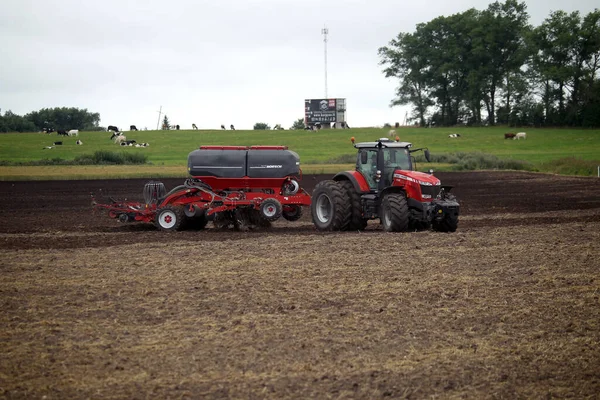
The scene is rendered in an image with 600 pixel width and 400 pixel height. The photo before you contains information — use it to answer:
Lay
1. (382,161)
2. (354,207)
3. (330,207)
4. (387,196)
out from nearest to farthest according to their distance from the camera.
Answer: (387,196) < (382,161) < (354,207) < (330,207)

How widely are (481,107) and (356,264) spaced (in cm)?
9536

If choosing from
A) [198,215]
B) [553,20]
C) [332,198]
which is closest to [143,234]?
[198,215]

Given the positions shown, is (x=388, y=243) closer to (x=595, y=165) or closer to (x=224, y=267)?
(x=224, y=267)

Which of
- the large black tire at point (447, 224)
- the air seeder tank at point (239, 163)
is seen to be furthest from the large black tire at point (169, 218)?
the large black tire at point (447, 224)

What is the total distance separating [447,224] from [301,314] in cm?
988

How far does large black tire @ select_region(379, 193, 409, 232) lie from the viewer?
68.7 feet

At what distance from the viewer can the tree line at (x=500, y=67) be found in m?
96.8

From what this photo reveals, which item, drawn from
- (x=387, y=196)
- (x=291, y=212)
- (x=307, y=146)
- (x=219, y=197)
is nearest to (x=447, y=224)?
(x=387, y=196)

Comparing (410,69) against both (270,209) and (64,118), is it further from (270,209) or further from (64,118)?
(270,209)

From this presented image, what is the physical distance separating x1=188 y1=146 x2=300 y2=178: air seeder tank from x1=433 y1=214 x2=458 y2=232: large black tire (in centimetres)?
409

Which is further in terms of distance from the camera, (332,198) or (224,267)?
(332,198)

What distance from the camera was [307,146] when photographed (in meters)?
84.1

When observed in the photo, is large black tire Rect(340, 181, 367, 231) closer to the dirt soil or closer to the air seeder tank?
the dirt soil

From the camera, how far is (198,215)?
22828mm
